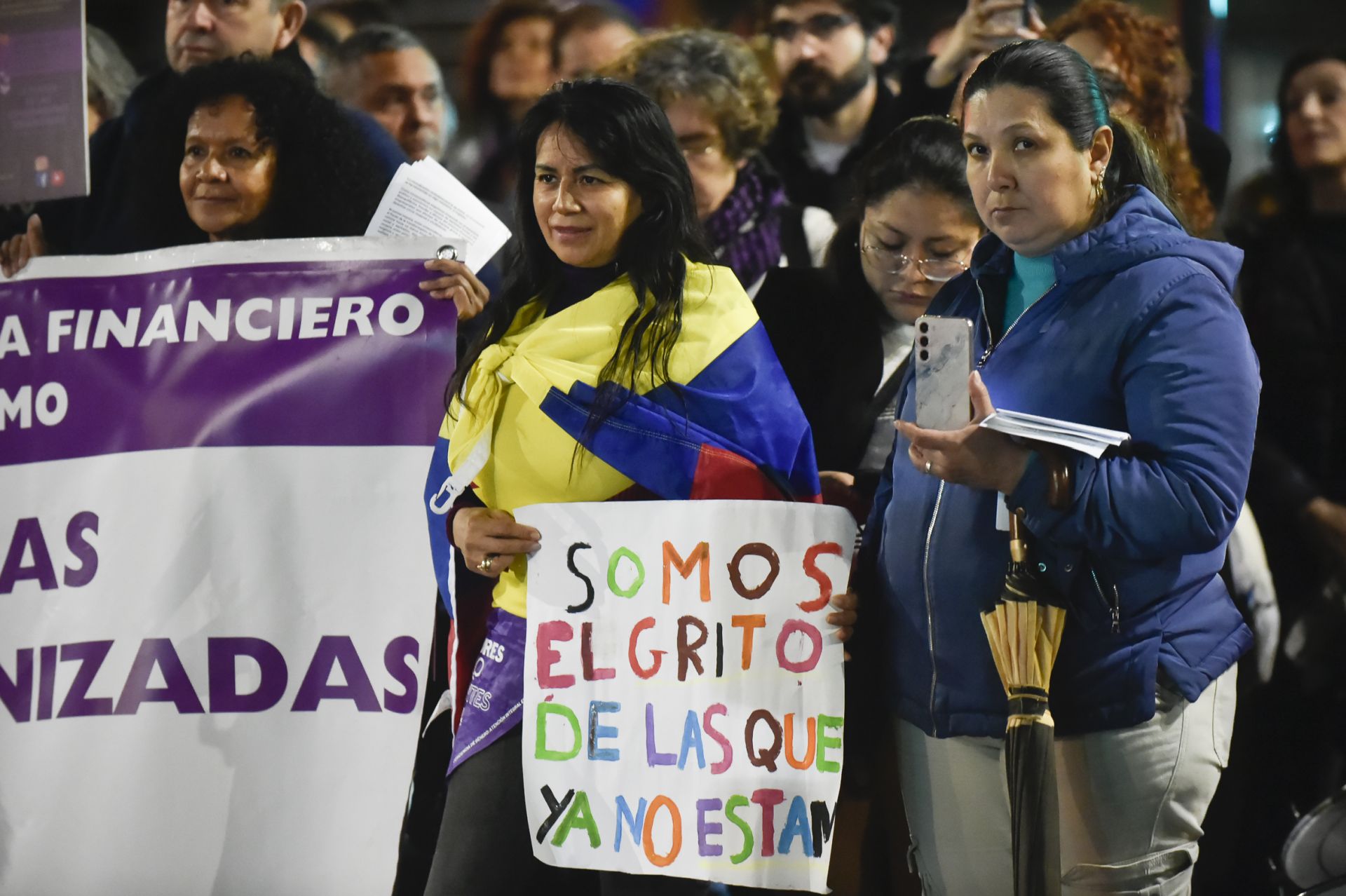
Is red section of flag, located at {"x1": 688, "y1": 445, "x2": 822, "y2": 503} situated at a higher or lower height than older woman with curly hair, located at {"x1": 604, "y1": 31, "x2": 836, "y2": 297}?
lower

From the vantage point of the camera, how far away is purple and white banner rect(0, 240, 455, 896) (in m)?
3.35

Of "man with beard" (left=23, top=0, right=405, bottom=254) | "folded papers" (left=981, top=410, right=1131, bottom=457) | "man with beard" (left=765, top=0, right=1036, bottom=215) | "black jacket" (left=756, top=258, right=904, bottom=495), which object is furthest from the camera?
"man with beard" (left=765, top=0, right=1036, bottom=215)

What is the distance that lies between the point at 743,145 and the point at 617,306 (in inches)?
51.1

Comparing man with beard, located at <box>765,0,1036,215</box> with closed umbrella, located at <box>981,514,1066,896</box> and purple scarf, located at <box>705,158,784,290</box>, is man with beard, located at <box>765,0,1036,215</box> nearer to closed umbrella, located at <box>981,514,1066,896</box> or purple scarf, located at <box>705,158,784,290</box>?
purple scarf, located at <box>705,158,784,290</box>

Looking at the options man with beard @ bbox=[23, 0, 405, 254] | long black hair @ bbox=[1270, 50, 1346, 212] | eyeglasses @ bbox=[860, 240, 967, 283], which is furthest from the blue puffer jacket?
long black hair @ bbox=[1270, 50, 1346, 212]

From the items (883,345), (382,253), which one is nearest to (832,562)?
(883,345)

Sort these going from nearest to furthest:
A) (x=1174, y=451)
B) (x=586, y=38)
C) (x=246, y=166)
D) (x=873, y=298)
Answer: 1. (x=1174, y=451)
2. (x=873, y=298)
3. (x=246, y=166)
4. (x=586, y=38)

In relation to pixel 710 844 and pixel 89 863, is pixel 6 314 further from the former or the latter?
pixel 710 844

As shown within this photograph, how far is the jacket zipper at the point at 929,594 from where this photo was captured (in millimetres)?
2465

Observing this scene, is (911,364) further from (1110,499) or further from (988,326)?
(1110,499)

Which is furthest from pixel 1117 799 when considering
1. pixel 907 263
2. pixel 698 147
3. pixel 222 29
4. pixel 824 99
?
pixel 222 29

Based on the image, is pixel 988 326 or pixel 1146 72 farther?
pixel 1146 72

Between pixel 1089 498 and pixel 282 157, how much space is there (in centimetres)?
218

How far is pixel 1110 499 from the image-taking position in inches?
86.7
